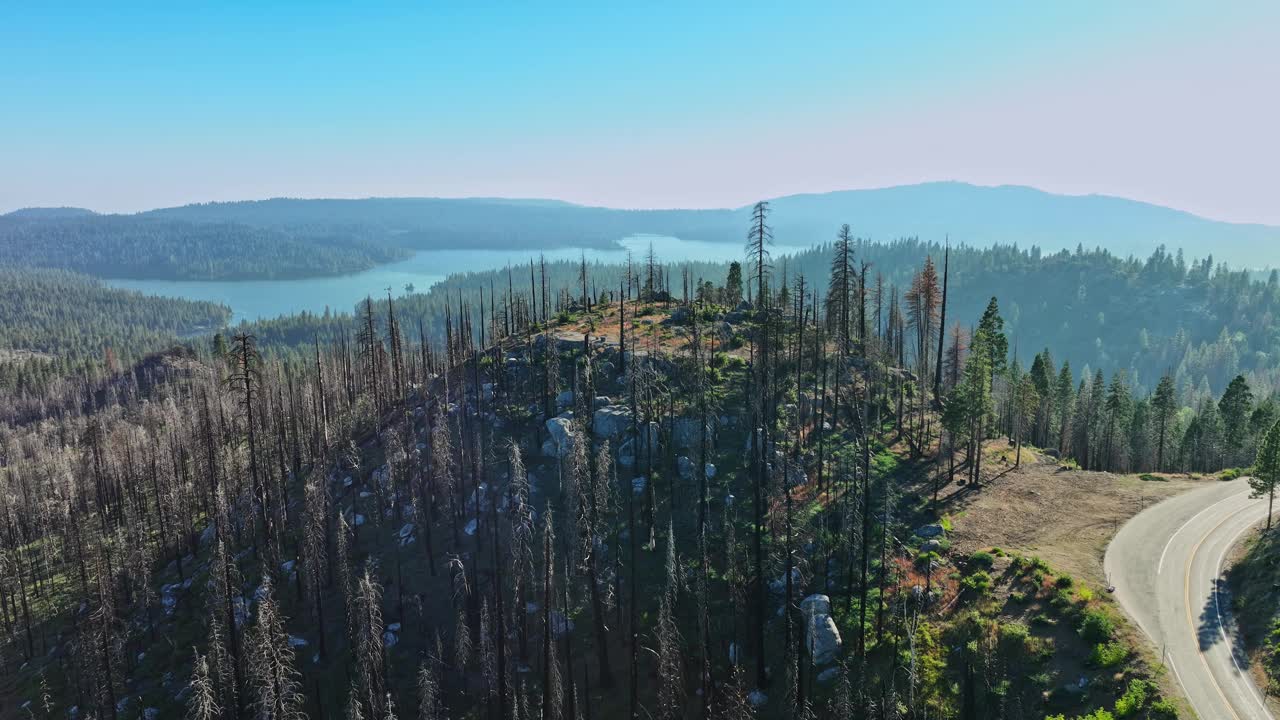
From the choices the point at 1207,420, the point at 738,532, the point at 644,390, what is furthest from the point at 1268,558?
the point at 1207,420

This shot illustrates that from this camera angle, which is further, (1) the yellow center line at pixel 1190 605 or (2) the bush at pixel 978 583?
(2) the bush at pixel 978 583

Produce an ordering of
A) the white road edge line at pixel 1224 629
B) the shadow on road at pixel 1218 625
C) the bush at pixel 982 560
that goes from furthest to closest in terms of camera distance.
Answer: the bush at pixel 982 560 < the shadow on road at pixel 1218 625 < the white road edge line at pixel 1224 629

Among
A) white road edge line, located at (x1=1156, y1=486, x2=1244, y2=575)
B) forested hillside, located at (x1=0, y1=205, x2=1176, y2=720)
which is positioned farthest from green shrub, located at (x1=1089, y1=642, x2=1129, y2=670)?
white road edge line, located at (x1=1156, y1=486, x2=1244, y2=575)

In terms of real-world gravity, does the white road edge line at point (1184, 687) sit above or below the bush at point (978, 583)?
above

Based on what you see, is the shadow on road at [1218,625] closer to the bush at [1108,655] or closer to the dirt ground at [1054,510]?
the bush at [1108,655]

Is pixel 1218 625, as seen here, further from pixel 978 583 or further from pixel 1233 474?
pixel 1233 474

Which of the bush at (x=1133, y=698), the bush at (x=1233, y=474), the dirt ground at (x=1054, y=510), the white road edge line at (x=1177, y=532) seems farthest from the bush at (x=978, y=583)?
the bush at (x=1233, y=474)

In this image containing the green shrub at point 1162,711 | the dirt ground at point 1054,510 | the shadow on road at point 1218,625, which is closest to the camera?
the green shrub at point 1162,711
